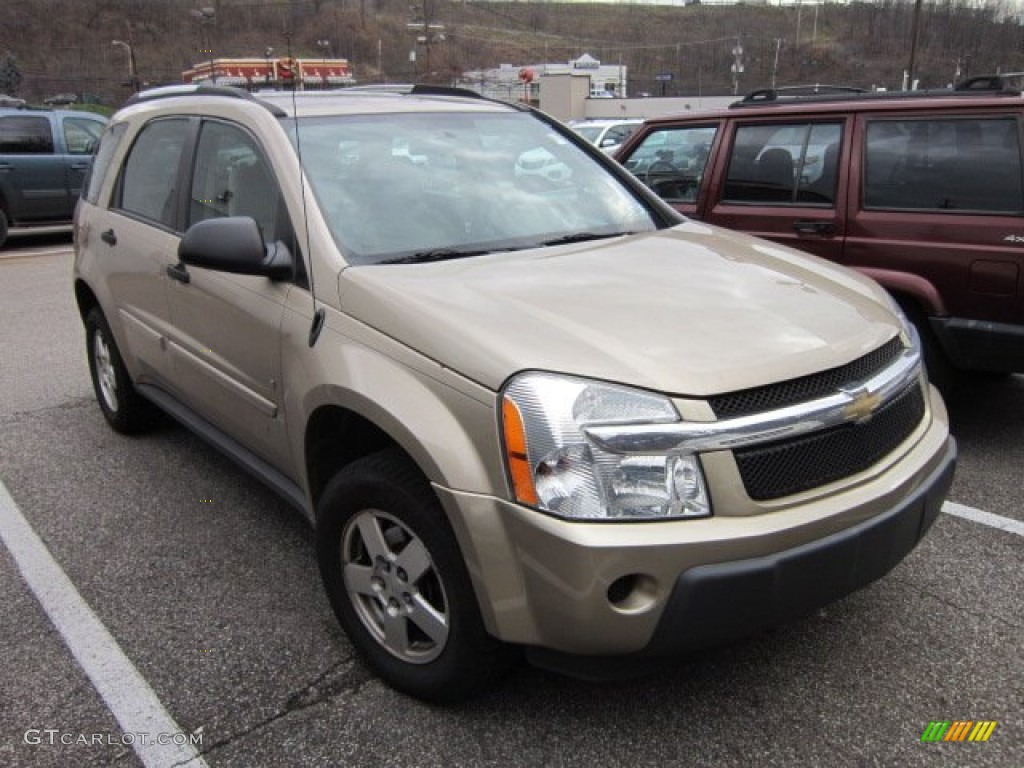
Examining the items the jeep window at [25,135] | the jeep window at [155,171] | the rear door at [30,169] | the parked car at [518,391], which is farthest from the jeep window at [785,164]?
the jeep window at [25,135]

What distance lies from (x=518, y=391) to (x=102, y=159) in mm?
3629

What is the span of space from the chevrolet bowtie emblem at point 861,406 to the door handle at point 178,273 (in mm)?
2534

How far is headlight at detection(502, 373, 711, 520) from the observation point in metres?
2.01

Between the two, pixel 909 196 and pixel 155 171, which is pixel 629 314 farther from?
pixel 909 196

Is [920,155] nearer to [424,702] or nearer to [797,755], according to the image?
[797,755]

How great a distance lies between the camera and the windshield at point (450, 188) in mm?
2870

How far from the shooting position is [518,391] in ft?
6.76

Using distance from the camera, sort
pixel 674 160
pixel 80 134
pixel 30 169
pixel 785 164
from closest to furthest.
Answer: pixel 785 164, pixel 674 160, pixel 30 169, pixel 80 134

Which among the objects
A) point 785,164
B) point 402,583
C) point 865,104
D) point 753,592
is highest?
point 865,104

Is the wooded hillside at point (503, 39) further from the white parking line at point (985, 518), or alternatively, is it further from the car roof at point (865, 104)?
the white parking line at point (985, 518)

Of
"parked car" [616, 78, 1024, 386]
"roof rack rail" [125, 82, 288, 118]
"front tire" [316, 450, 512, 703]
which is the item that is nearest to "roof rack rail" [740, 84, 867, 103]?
"parked car" [616, 78, 1024, 386]

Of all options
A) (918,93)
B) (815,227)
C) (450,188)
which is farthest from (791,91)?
(450,188)

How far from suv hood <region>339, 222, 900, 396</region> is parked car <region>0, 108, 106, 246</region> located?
11.3 meters

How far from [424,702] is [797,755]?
104cm
